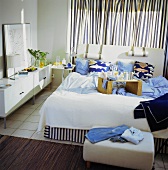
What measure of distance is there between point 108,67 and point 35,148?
266 cm

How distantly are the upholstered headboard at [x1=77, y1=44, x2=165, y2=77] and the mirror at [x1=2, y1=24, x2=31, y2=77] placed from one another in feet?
4.11

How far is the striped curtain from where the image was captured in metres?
5.61

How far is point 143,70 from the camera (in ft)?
17.4

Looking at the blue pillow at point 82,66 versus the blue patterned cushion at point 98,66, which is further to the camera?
the blue pillow at point 82,66

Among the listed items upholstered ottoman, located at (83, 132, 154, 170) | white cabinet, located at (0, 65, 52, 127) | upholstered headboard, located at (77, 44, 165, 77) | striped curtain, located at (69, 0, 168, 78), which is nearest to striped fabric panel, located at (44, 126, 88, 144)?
upholstered ottoman, located at (83, 132, 154, 170)

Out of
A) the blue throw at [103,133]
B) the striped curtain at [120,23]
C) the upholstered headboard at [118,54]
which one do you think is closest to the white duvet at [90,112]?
the blue throw at [103,133]

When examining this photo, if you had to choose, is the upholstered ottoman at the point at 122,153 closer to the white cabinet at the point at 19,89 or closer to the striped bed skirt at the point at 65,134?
the striped bed skirt at the point at 65,134

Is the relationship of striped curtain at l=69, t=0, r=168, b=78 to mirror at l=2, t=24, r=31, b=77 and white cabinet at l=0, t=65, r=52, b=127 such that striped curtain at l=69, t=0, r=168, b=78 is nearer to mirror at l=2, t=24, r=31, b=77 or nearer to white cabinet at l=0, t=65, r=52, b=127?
mirror at l=2, t=24, r=31, b=77

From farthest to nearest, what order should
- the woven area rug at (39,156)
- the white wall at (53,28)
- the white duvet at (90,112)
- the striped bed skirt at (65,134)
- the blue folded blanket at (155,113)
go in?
1. the white wall at (53,28)
2. the striped bed skirt at (65,134)
3. the white duvet at (90,112)
4. the blue folded blanket at (155,113)
5. the woven area rug at (39,156)

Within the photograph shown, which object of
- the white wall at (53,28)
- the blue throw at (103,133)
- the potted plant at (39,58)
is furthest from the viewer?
the white wall at (53,28)

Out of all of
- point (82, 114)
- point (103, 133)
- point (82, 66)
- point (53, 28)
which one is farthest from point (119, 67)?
point (103, 133)

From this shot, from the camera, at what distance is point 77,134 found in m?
3.61

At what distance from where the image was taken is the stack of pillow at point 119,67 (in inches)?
208

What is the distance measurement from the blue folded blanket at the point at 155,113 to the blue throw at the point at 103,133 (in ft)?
0.96
